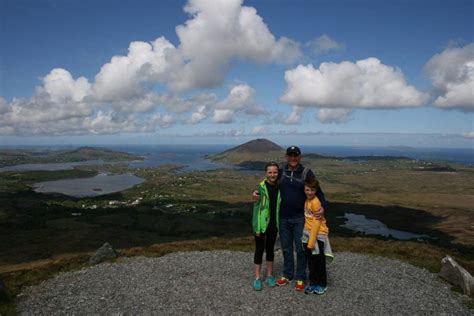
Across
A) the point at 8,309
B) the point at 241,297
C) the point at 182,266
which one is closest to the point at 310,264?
the point at 241,297

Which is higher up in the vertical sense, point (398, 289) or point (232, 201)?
point (398, 289)

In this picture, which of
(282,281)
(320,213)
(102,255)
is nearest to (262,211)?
(320,213)

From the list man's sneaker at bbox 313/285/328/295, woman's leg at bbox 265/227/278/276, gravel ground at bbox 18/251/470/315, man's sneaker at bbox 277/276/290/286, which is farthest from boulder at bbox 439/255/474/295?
woman's leg at bbox 265/227/278/276

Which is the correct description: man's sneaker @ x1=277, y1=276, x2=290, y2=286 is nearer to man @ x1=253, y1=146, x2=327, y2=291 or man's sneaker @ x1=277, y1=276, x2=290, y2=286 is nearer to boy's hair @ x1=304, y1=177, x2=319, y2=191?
man @ x1=253, y1=146, x2=327, y2=291

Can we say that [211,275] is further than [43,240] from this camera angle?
No

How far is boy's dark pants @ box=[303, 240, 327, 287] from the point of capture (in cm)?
1410

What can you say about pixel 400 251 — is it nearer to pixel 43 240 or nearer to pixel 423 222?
pixel 43 240

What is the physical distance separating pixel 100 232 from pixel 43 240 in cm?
1413

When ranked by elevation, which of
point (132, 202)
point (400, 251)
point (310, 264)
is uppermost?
point (310, 264)

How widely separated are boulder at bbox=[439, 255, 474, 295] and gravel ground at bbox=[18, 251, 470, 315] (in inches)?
17.2

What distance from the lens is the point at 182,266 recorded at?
60.7ft

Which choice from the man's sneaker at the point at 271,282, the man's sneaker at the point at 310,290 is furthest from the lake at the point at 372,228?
the man's sneaker at the point at 271,282

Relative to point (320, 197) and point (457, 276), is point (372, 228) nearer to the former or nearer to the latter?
point (457, 276)

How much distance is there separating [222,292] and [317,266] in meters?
3.83
